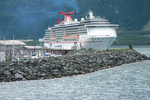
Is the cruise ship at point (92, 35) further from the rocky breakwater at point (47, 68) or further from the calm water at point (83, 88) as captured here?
the calm water at point (83, 88)

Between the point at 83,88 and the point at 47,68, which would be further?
the point at 47,68

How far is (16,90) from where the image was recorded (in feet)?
81.6

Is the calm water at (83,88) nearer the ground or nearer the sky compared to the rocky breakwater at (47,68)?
nearer the ground

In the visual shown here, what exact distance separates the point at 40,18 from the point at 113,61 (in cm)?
16134

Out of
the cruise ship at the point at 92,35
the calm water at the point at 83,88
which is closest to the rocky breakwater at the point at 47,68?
the calm water at the point at 83,88

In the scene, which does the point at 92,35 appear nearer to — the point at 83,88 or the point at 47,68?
the point at 47,68

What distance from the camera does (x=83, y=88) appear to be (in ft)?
83.6

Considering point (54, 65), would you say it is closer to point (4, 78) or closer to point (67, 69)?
point (67, 69)

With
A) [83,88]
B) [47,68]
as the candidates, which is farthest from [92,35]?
[83,88]

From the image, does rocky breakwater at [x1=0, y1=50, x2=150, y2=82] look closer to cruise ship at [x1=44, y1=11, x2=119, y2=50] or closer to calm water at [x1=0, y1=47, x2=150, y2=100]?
calm water at [x1=0, y1=47, x2=150, y2=100]

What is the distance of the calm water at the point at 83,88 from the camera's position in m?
22.5

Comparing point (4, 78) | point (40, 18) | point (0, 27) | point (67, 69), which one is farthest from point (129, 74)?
Answer: point (40, 18)

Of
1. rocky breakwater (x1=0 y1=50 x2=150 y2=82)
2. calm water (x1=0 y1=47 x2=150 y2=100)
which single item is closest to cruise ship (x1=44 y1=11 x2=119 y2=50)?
rocky breakwater (x1=0 y1=50 x2=150 y2=82)

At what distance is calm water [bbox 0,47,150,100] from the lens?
22516 millimetres
